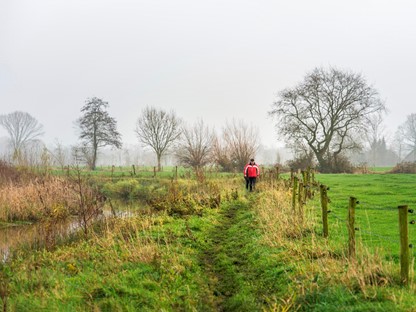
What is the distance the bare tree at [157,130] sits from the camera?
166ft

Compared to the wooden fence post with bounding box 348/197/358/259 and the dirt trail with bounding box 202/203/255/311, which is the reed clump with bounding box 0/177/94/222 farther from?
the wooden fence post with bounding box 348/197/358/259

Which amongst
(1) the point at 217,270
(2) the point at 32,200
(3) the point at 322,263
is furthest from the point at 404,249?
(2) the point at 32,200

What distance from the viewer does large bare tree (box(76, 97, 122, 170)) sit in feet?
161

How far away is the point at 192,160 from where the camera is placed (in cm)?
3753

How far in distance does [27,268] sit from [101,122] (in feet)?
146

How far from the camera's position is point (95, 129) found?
49.2 m

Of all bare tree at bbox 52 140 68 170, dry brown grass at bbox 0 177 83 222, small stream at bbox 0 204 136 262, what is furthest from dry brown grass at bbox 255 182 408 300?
dry brown grass at bbox 0 177 83 222

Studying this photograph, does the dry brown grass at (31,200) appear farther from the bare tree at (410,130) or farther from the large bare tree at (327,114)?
the bare tree at (410,130)

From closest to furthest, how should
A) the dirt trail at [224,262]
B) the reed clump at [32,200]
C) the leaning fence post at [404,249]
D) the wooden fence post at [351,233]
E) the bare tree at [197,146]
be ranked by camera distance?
1. the leaning fence post at [404,249]
2. the wooden fence post at [351,233]
3. the dirt trail at [224,262]
4. the reed clump at [32,200]
5. the bare tree at [197,146]

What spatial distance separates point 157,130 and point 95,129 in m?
8.58

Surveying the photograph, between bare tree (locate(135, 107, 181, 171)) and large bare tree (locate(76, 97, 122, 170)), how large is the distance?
3.79m

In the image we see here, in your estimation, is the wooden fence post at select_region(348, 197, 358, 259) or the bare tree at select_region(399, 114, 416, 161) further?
the bare tree at select_region(399, 114, 416, 161)

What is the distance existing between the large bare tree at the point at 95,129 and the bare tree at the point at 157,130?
379cm

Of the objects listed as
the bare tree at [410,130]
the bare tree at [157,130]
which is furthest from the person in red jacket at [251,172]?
the bare tree at [410,130]
